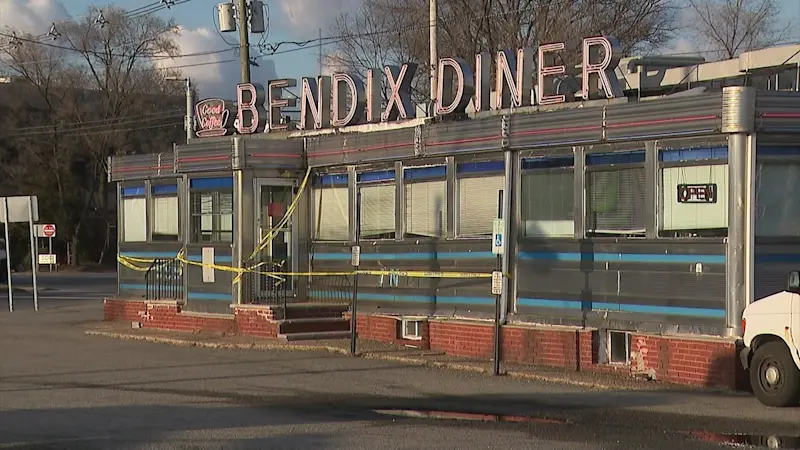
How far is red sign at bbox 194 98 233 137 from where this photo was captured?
2541 centimetres

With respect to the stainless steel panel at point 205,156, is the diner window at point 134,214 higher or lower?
lower

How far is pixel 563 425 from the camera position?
12.7m

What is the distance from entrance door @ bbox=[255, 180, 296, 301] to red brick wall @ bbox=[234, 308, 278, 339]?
28.6 inches

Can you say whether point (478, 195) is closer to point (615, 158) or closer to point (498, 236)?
point (498, 236)

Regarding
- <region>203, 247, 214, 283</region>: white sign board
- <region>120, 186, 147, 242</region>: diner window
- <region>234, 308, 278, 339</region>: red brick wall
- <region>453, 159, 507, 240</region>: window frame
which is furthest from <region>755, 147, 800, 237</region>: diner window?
<region>120, 186, 147, 242</region>: diner window

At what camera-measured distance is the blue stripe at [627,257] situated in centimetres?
1581

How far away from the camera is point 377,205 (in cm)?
2158

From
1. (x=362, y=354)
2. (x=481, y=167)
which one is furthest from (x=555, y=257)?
(x=362, y=354)

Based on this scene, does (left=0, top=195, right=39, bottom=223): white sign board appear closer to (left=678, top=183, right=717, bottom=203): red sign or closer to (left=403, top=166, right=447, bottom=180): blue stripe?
(left=403, top=166, right=447, bottom=180): blue stripe

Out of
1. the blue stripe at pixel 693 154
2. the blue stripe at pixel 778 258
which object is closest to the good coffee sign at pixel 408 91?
the blue stripe at pixel 693 154

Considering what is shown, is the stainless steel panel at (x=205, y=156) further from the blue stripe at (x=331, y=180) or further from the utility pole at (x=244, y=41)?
the utility pole at (x=244, y=41)

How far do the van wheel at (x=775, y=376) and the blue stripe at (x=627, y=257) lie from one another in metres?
1.87

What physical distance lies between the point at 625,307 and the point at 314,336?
6976mm

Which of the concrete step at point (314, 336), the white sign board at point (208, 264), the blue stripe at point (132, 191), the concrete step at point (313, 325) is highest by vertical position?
the blue stripe at point (132, 191)
